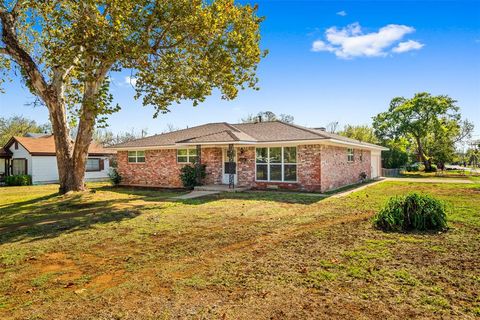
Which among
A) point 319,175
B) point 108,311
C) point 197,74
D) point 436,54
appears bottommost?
point 108,311

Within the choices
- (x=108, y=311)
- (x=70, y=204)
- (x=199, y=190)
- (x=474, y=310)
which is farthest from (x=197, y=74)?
(x=474, y=310)

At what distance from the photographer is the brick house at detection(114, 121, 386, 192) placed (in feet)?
48.7

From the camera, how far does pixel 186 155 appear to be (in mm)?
18250

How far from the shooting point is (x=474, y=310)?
3357mm

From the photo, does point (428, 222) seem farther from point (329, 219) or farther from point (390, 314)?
point (390, 314)

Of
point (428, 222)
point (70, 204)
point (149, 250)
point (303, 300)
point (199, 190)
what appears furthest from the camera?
point (199, 190)

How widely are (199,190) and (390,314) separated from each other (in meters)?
13.2

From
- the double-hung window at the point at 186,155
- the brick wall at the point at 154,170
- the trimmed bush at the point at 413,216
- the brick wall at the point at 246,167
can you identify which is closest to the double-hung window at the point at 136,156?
the brick wall at the point at 154,170

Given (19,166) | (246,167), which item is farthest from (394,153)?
(19,166)

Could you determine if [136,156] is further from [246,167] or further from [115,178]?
[246,167]

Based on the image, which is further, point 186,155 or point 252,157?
point 186,155

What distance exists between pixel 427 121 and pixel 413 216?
29362 millimetres

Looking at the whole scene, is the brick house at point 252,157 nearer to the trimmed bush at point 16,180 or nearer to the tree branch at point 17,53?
the tree branch at point 17,53

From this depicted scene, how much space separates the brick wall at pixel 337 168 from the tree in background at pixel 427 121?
14.4 metres
